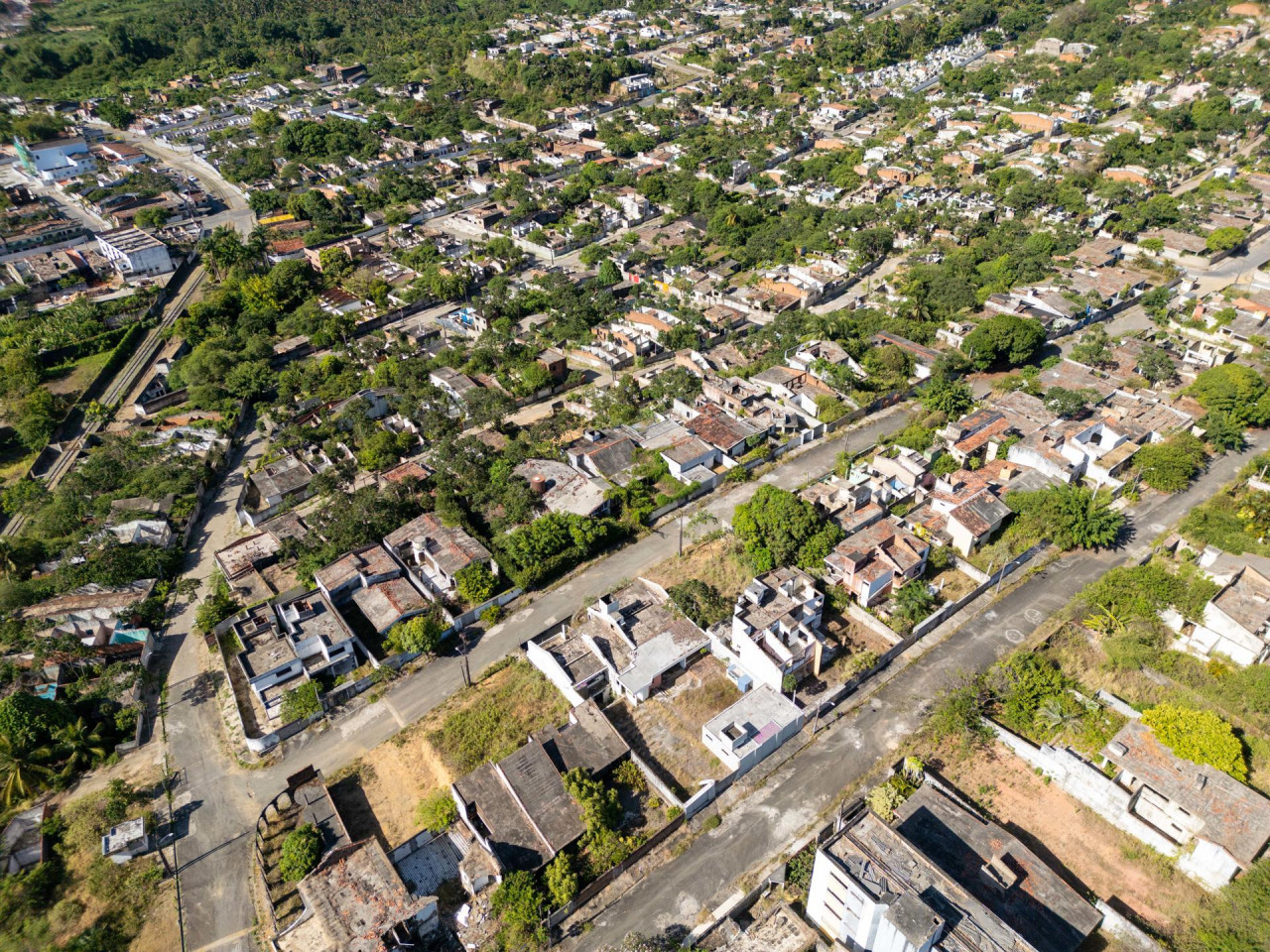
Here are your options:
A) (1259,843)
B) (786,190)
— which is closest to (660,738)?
(1259,843)

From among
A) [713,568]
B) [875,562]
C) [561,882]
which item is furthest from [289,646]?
[875,562]

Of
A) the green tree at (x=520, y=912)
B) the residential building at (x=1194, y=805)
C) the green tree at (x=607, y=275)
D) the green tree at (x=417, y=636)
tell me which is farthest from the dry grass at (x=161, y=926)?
the green tree at (x=607, y=275)

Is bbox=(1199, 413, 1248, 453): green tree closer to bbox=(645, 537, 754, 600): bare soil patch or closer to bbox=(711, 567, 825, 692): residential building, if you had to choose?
bbox=(711, 567, 825, 692): residential building

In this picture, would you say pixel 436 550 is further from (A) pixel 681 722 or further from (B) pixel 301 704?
(A) pixel 681 722

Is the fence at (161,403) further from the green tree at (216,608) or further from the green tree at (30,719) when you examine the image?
the green tree at (30,719)

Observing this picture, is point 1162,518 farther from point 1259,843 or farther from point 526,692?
point 526,692

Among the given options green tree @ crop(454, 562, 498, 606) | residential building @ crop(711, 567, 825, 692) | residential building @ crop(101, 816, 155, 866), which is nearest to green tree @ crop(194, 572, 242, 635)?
residential building @ crop(101, 816, 155, 866)
